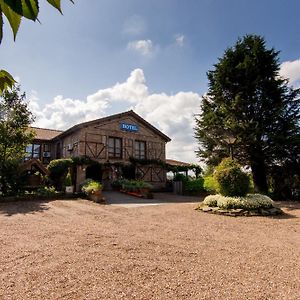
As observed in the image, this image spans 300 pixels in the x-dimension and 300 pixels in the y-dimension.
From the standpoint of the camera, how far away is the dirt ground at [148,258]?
4.18 m

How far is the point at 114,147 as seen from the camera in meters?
24.6

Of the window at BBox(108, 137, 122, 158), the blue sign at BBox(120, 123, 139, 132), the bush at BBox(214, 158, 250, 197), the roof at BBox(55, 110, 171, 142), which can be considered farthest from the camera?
→ the blue sign at BBox(120, 123, 139, 132)

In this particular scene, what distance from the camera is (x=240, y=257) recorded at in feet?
19.4

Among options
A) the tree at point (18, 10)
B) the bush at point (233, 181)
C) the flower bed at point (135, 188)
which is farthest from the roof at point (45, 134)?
the tree at point (18, 10)

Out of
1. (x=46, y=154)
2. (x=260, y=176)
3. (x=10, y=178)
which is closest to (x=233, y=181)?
(x=260, y=176)

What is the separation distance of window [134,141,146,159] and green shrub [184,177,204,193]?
16.5 feet

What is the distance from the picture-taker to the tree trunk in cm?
1858

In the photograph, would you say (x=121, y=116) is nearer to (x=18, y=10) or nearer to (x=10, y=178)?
(x=10, y=178)

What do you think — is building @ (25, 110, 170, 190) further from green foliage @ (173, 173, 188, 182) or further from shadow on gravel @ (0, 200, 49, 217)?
shadow on gravel @ (0, 200, 49, 217)

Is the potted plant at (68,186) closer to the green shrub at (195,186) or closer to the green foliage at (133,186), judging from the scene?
the green foliage at (133,186)

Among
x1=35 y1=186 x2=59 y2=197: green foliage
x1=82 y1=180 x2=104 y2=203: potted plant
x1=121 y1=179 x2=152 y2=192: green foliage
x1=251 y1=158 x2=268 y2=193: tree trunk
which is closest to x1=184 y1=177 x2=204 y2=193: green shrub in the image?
x1=121 y1=179 x2=152 y2=192: green foliage

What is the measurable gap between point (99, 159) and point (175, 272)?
18764mm

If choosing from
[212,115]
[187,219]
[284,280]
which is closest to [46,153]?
[212,115]

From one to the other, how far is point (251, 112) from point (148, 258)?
1572 cm
